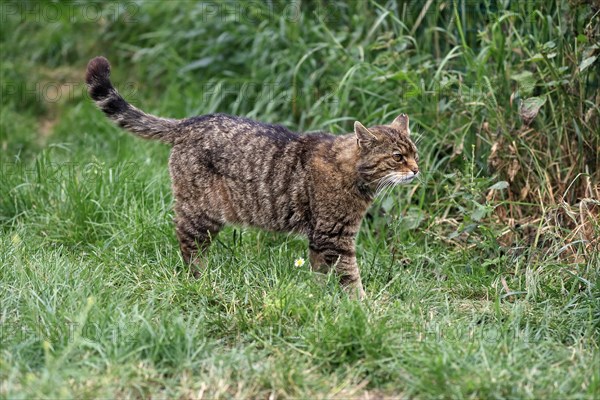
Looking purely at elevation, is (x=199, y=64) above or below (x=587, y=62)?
below

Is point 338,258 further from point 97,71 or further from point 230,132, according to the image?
point 97,71

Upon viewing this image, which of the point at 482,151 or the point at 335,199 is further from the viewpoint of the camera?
the point at 482,151

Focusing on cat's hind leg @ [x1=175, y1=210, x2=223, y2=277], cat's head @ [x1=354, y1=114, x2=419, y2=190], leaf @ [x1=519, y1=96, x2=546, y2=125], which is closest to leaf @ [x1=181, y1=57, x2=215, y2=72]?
cat's hind leg @ [x1=175, y1=210, x2=223, y2=277]

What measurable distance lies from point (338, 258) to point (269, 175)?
70 centimetres

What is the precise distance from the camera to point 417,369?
143 inches

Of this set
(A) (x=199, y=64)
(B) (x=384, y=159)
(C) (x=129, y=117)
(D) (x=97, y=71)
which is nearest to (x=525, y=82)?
(B) (x=384, y=159)

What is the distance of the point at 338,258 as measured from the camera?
4797mm

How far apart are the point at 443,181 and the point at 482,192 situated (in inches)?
11.5

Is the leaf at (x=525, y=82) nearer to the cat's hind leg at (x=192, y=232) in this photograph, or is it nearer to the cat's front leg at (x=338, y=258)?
the cat's front leg at (x=338, y=258)

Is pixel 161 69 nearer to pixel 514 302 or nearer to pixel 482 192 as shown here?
pixel 482 192

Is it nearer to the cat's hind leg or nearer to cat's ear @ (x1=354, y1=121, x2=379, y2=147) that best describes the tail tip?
the cat's hind leg

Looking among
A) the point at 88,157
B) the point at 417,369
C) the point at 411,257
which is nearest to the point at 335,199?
the point at 411,257

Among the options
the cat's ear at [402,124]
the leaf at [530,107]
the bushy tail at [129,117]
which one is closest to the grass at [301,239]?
the leaf at [530,107]

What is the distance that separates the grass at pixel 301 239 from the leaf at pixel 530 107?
0.01 m
